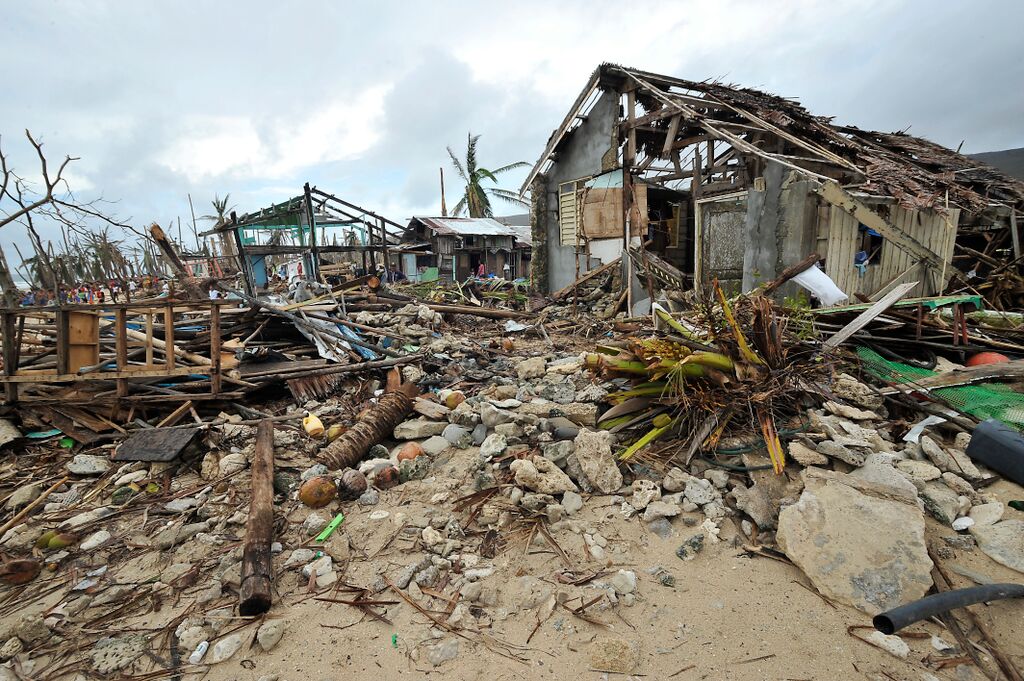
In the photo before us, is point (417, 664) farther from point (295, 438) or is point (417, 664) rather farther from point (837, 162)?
point (837, 162)

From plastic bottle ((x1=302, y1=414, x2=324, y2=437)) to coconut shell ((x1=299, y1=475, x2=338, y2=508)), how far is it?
116cm

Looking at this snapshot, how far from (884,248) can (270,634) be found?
383 inches

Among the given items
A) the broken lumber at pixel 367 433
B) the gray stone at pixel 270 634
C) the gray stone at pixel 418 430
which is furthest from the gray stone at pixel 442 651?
the gray stone at pixel 418 430

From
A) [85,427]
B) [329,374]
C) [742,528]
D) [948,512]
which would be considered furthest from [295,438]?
[948,512]

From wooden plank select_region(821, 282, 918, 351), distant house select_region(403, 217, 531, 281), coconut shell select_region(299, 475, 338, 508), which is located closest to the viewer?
coconut shell select_region(299, 475, 338, 508)

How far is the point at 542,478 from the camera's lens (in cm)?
334

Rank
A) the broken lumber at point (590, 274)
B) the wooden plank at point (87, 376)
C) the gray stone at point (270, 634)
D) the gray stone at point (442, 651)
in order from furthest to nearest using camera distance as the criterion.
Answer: the broken lumber at point (590, 274) → the wooden plank at point (87, 376) → the gray stone at point (270, 634) → the gray stone at point (442, 651)

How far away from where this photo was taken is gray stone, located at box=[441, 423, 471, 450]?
13.6ft

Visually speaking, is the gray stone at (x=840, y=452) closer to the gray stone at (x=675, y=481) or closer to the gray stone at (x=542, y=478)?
the gray stone at (x=675, y=481)

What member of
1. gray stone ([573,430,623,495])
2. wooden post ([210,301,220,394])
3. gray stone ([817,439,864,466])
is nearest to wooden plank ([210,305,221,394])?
wooden post ([210,301,220,394])

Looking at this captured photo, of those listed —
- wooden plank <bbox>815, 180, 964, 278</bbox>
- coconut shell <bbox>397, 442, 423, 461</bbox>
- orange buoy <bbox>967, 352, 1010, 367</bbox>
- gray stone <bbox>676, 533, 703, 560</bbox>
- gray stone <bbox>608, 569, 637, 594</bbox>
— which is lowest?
gray stone <bbox>608, 569, 637, 594</bbox>

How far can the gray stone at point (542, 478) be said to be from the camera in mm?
3287

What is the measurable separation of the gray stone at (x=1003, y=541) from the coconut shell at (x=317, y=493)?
415cm

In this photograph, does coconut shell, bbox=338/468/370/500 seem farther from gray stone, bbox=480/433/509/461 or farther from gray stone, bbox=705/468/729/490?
gray stone, bbox=705/468/729/490
